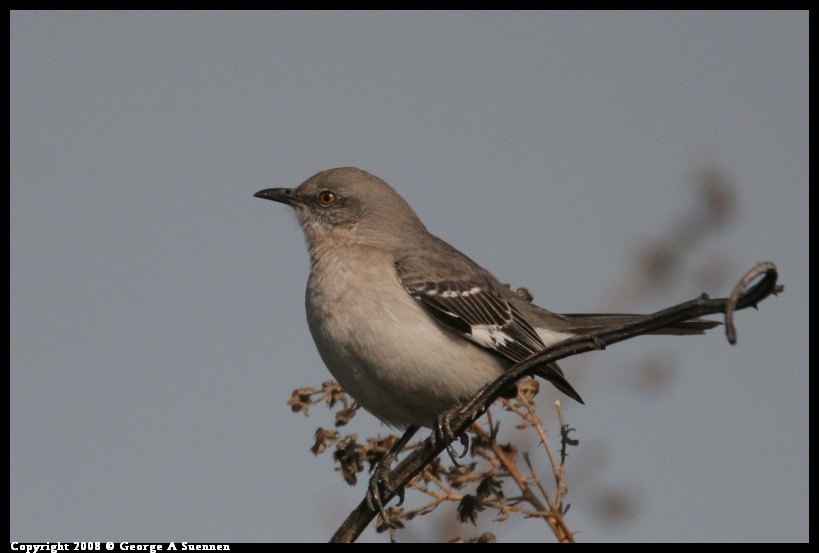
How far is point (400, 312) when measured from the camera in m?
5.74

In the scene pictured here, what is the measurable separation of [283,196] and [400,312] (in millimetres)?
1719

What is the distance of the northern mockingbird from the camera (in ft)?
18.1

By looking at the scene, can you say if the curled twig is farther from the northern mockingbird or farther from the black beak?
the black beak

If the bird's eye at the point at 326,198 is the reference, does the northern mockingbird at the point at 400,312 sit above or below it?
below

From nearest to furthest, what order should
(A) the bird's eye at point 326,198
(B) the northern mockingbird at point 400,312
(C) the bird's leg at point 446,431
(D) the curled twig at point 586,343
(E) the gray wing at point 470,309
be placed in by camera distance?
(D) the curled twig at point 586,343
(C) the bird's leg at point 446,431
(B) the northern mockingbird at point 400,312
(E) the gray wing at point 470,309
(A) the bird's eye at point 326,198

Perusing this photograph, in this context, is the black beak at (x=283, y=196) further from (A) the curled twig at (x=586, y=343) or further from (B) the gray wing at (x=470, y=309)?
(A) the curled twig at (x=586, y=343)

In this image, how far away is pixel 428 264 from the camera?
20.9ft

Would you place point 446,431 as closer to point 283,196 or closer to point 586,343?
→ point 586,343

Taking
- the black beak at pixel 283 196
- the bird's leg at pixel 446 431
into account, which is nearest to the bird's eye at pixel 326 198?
the black beak at pixel 283 196

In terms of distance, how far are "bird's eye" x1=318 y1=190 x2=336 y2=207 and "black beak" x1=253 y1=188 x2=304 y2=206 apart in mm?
152

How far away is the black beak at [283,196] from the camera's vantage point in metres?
6.94

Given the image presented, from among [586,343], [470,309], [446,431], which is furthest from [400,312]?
[586,343]

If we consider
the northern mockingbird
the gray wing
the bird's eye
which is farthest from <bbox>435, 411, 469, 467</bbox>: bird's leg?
the bird's eye
